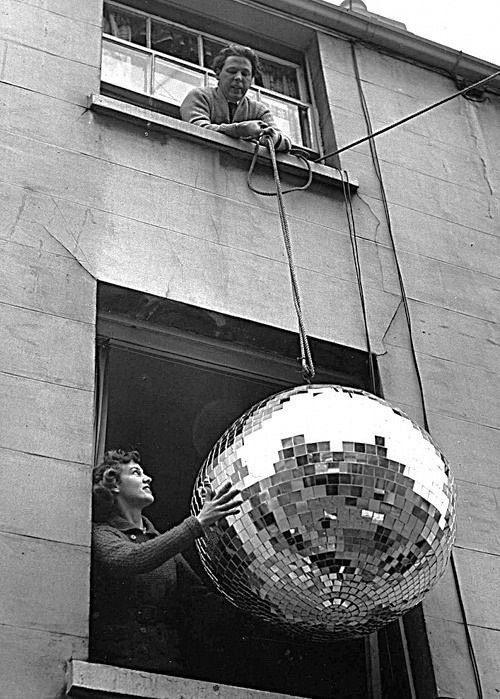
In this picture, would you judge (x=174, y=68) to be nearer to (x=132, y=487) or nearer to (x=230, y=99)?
(x=230, y=99)

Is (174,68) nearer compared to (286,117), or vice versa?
(174,68)

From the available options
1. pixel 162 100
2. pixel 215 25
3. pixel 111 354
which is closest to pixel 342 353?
pixel 111 354

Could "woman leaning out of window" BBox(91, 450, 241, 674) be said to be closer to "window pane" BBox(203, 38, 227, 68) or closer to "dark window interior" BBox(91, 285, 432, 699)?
"dark window interior" BBox(91, 285, 432, 699)

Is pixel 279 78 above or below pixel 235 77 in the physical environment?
above

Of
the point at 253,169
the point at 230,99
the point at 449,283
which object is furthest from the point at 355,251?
the point at 230,99

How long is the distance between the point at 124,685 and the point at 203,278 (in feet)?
9.06

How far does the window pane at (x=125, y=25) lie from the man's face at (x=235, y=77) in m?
1.11

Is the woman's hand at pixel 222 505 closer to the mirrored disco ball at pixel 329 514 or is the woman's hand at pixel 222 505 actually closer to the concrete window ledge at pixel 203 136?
the mirrored disco ball at pixel 329 514

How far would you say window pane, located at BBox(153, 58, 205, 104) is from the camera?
332 inches

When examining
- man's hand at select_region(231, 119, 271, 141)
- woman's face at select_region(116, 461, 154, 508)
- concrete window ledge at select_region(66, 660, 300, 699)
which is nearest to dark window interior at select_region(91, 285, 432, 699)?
→ woman's face at select_region(116, 461, 154, 508)

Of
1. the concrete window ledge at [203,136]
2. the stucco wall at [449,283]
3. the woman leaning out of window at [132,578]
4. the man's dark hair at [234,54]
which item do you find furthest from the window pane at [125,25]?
the woman leaning out of window at [132,578]

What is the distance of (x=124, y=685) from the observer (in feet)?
15.3

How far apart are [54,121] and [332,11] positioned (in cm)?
322

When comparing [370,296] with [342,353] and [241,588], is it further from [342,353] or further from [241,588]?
[241,588]
